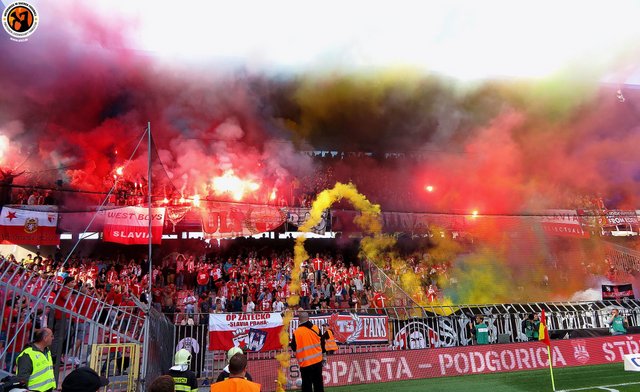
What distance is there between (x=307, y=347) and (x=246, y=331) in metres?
5.57

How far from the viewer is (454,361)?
10.3 metres

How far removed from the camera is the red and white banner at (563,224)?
914 inches

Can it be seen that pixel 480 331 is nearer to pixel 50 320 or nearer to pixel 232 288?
pixel 232 288

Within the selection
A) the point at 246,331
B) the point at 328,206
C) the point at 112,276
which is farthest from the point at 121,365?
the point at 328,206

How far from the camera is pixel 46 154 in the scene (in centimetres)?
1797

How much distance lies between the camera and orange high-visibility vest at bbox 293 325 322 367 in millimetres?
6707

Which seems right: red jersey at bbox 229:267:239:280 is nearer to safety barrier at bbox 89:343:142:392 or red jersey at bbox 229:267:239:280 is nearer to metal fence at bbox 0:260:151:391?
metal fence at bbox 0:260:151:391

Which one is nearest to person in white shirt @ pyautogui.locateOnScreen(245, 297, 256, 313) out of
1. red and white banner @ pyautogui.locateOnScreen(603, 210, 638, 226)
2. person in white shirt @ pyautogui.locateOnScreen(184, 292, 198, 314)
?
person in white shirt @ pyautogui.locateOnScreen(184, 292, 198, 314)

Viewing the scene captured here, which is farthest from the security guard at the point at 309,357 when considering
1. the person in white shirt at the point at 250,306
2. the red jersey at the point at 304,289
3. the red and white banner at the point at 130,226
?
the red and white banner at the point at 130,226

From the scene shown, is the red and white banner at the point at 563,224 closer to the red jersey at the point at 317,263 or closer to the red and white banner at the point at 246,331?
the red jersey at the point at 317,263

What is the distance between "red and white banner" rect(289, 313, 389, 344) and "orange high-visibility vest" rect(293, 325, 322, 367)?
5706mm

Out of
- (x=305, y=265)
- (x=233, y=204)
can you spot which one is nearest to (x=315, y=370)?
(x=305, y=265)

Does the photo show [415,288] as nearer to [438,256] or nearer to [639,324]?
[438,256]

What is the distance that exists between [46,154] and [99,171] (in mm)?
2229
